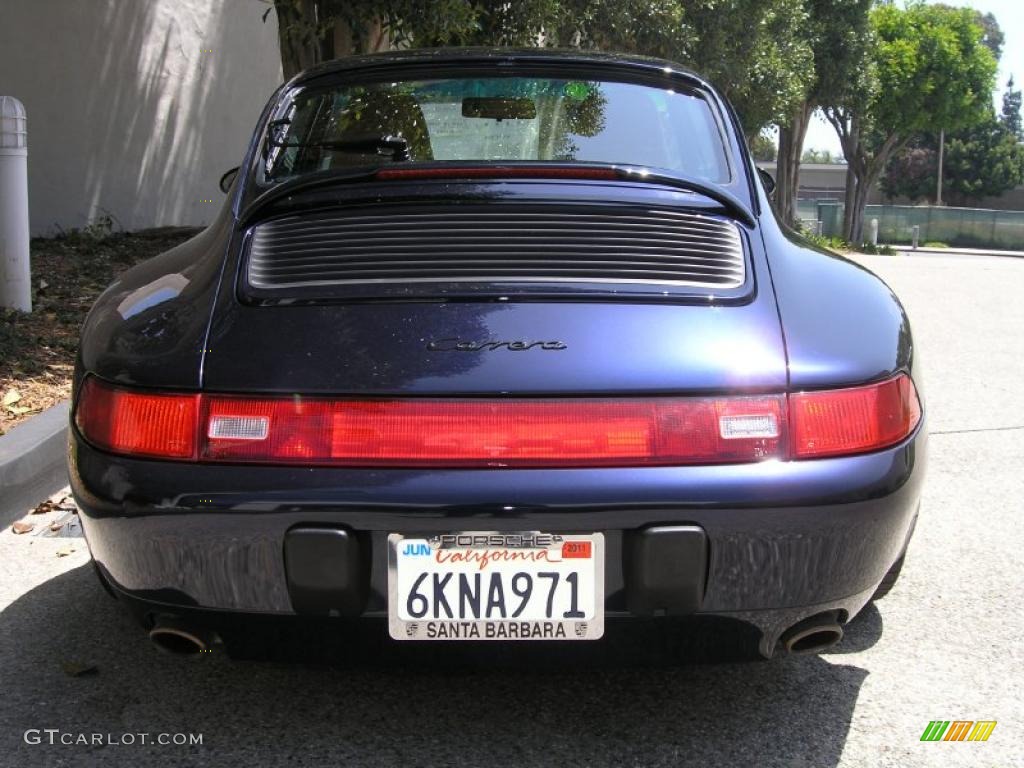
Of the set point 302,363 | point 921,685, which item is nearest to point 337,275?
point 302,363

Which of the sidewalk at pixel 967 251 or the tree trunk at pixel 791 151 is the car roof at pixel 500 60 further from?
the sidewalk at pixel 967 251

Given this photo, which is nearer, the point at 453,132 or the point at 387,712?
the point at 387,712

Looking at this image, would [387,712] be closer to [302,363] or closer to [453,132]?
[302,363]

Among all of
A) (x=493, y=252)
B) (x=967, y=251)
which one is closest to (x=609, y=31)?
(x=493, y=252)

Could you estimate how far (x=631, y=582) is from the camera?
2154 mm

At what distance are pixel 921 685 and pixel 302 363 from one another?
5.55 feet

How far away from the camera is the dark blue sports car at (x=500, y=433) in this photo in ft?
7.05

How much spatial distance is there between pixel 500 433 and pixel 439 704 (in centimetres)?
84

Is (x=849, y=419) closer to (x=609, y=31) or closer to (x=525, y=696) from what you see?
(x=525, y=696)

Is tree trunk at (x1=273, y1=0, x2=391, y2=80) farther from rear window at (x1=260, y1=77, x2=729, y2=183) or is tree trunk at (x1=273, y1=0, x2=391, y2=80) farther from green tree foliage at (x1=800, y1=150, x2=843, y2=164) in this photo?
green tree foliage at (x1=800, y1=150, x2=843, y2=164)

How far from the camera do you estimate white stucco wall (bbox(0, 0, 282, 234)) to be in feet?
32.8

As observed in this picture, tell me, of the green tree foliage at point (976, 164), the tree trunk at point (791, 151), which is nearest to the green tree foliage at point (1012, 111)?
the green tree foliage at point (976, 164)

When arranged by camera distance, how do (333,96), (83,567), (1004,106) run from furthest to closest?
1. (1004,106)
2. (83,567)
3. (333,96)

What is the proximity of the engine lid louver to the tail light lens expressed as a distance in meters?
0.28
